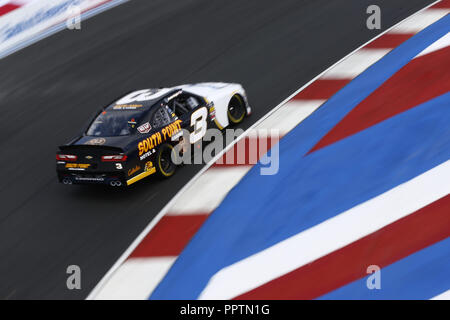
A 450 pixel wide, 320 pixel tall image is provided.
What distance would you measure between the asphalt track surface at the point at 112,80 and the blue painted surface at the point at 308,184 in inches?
42.3

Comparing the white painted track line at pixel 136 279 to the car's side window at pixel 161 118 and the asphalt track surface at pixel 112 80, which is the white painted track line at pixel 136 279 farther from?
the car's side window at pixel 161 118

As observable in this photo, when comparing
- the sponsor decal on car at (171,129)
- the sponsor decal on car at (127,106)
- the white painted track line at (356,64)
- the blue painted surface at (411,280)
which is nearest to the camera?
the blue painted surface at (411,280)

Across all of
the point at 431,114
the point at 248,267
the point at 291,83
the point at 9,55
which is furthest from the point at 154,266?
the point at 9,55

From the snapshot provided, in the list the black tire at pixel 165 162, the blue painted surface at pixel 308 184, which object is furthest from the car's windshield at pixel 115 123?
the blue painted surface at pixel 308 184

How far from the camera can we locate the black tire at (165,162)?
892 centimetres

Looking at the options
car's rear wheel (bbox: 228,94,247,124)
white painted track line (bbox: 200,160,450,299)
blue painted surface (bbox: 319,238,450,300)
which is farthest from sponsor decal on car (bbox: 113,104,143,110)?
blue painted surface (bbox: 319,238,450,300)

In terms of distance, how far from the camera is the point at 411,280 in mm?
6078

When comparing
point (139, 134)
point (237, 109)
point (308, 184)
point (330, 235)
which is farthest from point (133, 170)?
point (330, 235)

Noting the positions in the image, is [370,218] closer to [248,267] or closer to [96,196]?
[248,267]

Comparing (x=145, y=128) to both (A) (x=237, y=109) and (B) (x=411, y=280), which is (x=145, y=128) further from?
(B) (x=411, y=280)

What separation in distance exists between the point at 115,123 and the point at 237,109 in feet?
8.03

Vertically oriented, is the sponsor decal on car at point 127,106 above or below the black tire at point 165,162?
above

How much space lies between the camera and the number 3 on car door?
31.5 ft

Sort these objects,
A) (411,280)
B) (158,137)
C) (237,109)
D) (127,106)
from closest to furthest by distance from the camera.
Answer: (411,280)
(158,137)
(127,106)
(237,109)
